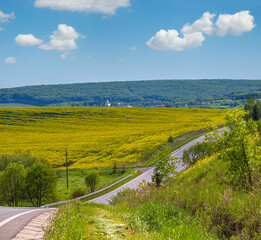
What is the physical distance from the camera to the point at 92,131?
90188 mm

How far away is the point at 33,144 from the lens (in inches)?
2810

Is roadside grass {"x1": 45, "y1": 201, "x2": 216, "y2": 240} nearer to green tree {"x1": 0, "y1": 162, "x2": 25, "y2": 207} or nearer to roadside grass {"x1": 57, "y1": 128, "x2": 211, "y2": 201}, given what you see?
green tree {"x1": 0, "y1": 162, "x2": 25, "y2": 207}

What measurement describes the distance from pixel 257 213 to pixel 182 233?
1807 mm

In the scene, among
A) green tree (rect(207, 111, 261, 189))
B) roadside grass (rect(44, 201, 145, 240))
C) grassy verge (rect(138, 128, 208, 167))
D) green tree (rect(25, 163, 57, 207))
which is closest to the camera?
roadside grass (rect(44, 201, 145, 240))

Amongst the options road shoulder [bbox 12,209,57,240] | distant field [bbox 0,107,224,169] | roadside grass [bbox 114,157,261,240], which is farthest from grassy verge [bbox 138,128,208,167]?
road shoulder [bbox 12,209,57,240]

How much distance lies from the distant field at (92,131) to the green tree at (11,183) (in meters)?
18.3

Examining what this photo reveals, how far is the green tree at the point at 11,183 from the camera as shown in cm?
3744

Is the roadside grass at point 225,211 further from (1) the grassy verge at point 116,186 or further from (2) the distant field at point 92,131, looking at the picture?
(2) the distant field at point 92,131

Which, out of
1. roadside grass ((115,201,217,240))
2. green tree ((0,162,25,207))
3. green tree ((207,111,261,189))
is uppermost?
green tree ((207,111,261,189))

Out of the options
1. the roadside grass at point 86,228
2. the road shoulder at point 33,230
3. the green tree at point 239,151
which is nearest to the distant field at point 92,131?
the green tree at point 239,151

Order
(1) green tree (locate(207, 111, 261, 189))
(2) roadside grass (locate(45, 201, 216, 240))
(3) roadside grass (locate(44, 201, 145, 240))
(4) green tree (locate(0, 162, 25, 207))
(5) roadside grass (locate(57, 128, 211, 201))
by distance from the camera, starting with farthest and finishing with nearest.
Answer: (5) roadside grass (locate(57, 128, 211, 201))
(4) green tree (locate(0, 162, 25, 207))
(1) green tree (locate(207, 111, 261, 189))
(2) roadside grass (locate(45, 201, 216, 240))
(3) roadside grass (locate(44, 201, 145, 240))

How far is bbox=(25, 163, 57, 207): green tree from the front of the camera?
121 feet

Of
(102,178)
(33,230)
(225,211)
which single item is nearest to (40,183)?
(102,178)

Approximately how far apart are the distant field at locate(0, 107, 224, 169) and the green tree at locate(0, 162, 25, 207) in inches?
722
